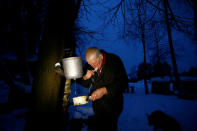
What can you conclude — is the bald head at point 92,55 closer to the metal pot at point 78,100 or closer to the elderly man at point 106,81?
the elderly man at point 106,81

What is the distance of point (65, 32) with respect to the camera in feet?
6.03

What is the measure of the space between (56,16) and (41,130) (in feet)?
5.64

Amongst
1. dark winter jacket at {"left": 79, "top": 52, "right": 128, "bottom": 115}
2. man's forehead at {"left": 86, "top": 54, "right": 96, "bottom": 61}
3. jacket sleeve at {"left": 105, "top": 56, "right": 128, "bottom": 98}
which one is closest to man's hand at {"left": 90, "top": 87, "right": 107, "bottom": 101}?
jacket sleeve at {"left": 105, "top": 56, "right": 128, "bottom": 98}

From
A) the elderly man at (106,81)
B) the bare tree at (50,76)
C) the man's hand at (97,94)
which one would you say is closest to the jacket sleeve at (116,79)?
the elderly man at (106,81)

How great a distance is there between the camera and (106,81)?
228cm

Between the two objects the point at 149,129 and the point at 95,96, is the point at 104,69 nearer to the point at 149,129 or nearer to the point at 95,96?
the point at 95,96

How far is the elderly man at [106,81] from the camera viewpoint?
2.12m

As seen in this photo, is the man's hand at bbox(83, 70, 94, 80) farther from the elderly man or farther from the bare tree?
the bare tree

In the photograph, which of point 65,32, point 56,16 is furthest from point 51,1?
point 65,32

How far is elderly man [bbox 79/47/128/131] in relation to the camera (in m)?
2.12

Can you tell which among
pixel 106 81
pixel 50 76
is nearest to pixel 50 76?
pixel 50 76

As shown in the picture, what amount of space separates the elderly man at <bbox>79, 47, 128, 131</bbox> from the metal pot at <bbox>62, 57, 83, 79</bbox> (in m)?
0.46

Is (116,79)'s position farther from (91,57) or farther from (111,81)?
(91,57)

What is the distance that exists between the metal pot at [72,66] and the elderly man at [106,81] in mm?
463
